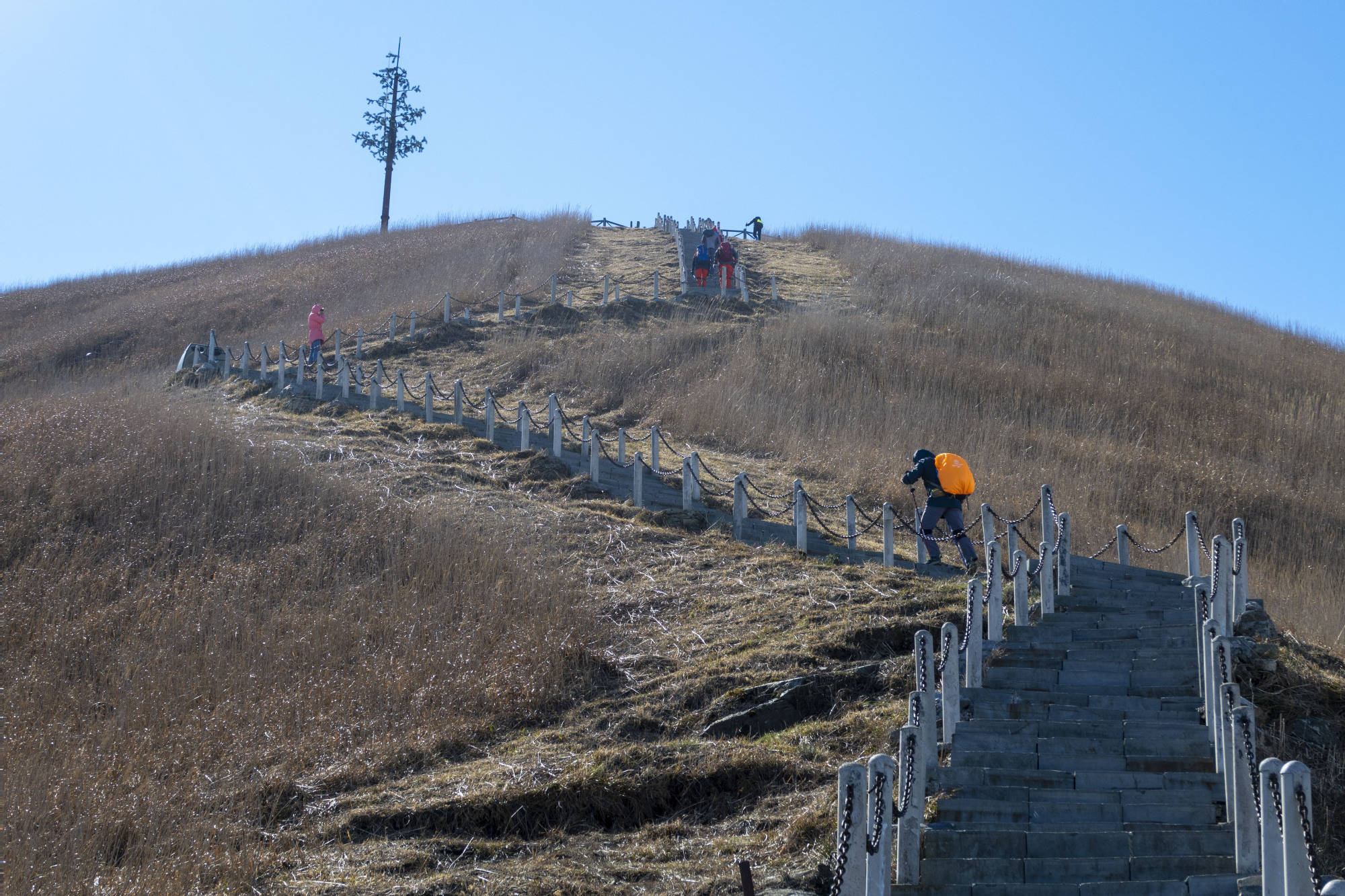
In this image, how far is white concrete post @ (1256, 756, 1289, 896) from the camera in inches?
218

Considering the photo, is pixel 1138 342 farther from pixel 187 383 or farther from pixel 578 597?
pixel 187 383

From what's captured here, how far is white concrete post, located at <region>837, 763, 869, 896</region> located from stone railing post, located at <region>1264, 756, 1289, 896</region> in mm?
1980

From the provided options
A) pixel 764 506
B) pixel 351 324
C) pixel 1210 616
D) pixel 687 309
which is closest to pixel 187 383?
pixel 351 324

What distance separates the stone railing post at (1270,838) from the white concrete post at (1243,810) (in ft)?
2.53

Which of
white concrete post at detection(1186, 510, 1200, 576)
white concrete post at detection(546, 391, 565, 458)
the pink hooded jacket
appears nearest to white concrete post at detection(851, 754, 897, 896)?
white concrete post at detection(1186, 510, 1200, 576)

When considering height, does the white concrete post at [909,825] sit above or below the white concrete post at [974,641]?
below

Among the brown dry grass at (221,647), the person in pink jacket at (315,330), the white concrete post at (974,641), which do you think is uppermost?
the person in pink jacket at (315,330)

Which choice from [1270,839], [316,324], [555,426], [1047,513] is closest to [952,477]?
[1047,513]

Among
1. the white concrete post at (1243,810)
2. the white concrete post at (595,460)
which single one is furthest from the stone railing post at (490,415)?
the white concrete post at (1243,810)

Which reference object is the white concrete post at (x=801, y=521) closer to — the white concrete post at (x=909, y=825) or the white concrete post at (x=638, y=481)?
the white concrete post at (x=638, y=481)

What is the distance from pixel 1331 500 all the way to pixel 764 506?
1063 centimetres

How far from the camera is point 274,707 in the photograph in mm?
10484

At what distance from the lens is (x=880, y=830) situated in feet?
17.9

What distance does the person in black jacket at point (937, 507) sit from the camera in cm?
1251
